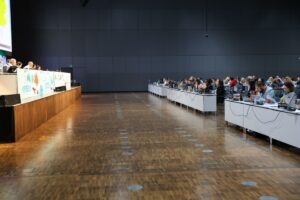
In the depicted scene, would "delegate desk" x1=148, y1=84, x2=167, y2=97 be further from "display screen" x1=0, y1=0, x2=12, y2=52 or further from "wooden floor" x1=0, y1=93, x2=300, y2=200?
"wooden floor" x1=0, y1=93, x2=300, y2=200

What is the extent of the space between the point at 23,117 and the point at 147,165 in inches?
161

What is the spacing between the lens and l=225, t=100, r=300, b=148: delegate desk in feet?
21.0

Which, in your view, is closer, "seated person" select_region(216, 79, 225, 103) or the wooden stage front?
the wooden stage front

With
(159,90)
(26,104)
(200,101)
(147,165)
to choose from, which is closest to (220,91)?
(200,101)

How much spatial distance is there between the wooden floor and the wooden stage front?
0.85ft

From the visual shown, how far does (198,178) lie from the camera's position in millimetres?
5043

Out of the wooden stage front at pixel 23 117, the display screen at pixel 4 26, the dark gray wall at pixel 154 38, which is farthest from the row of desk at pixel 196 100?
the dark gray wall at pixel 154 38

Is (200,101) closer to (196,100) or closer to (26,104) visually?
(196,100)

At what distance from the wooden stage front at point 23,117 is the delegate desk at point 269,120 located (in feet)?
16.9

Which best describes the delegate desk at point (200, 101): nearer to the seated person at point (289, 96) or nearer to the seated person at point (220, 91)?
the seated person at point (220, 91)

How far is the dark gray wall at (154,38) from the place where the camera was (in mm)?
27828

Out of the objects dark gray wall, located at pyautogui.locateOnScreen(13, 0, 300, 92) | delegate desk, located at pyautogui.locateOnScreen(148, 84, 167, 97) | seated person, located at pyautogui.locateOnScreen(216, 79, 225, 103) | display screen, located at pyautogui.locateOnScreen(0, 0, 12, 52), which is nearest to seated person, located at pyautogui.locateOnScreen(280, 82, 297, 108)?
seated person, located at pyautogui.locateOnScreen(216, 79, 225, 103)

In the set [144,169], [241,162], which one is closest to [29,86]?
[144,169]

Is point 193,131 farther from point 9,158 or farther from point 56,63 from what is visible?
point 56,63
